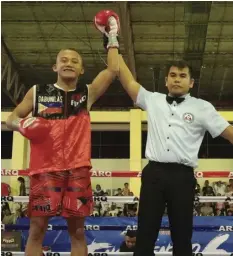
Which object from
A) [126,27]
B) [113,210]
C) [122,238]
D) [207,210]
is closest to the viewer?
[122,238]

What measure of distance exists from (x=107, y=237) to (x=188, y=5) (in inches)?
225

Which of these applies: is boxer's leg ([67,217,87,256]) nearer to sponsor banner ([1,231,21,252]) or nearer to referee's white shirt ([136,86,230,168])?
referee's white shirt ([136,86,230,168])

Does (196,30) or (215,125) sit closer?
(215,125)

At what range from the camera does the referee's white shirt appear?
2152mm

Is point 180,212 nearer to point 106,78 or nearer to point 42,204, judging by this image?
point 42,204

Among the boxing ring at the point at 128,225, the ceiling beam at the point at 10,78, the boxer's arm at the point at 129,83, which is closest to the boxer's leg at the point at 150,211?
the boxer's arm at the point at 129,83

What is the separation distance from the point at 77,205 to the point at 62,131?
420 mm

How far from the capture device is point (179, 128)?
220 centimetres

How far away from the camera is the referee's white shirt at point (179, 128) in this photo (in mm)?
2152

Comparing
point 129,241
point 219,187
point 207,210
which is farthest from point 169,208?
point 219,187

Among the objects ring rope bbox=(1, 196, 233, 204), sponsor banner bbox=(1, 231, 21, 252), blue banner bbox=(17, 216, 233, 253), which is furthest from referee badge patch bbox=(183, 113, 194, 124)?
sponsor banner bbox=(1, 231, 21, 252)

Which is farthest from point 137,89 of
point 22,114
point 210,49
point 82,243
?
point 210,49

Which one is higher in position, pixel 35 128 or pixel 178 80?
pixel 178 80

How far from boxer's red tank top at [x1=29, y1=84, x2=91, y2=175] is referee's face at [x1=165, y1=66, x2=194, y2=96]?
0.50 metres
